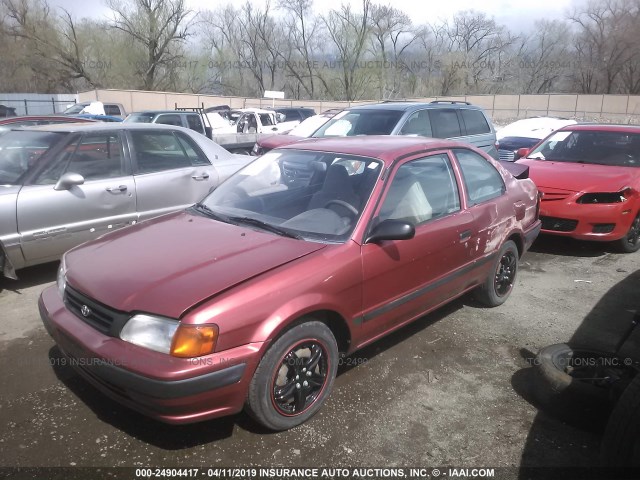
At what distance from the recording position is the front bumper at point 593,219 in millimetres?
5859

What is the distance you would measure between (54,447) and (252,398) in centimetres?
112

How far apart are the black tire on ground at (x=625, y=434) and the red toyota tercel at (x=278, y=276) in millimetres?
1366

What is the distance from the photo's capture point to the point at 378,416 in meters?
2.94

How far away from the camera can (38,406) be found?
297 cm

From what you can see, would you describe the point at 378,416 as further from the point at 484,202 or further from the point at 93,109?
the point at 93,109

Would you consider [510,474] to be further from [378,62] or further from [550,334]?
[378,62]

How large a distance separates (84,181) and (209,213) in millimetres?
2068

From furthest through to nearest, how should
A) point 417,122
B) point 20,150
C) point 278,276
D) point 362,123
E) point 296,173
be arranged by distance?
point 362,123, point 417,122, point 20,150, point 296,173, point 278,276

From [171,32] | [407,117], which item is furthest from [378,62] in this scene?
[407,117]

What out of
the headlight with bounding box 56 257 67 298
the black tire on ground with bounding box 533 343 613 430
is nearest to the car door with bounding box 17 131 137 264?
the headlight with bounding box 56 257 67 298

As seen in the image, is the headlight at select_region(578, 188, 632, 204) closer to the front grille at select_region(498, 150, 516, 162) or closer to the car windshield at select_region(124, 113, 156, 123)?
the front grille at select_region(498, 150, 516, 162)

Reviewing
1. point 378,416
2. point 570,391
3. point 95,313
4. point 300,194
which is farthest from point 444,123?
point 95,313

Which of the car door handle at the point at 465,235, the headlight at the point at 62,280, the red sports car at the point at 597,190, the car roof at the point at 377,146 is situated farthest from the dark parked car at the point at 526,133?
the headlight at the point at 62,280

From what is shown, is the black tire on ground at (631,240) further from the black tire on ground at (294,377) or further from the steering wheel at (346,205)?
the black tire on ground at (294,377)
